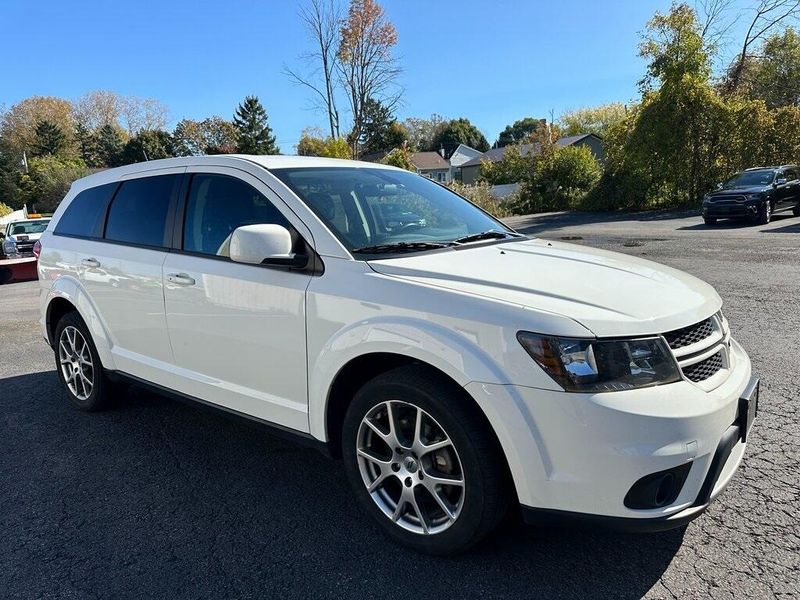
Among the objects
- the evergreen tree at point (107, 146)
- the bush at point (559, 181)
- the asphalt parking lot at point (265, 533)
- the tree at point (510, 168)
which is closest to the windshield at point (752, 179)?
the bush at point (559, 181)

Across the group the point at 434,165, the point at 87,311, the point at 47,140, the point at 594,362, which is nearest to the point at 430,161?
the point at 434,165

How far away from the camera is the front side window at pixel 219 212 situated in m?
3.12

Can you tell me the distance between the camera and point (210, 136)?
75.7 meters

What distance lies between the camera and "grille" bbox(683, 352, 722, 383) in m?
2.23

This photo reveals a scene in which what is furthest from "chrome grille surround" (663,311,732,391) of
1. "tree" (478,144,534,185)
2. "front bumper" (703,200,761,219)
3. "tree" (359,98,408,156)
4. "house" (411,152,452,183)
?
"house" (411,152,452,183)

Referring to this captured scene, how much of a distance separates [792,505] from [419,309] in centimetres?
212

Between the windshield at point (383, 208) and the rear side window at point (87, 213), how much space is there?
6.08 ft

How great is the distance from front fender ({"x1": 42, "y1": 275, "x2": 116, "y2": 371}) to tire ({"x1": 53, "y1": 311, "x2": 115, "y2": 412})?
12cm

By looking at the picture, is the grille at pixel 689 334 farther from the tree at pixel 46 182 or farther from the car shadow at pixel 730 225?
the tree at pixel 46 182

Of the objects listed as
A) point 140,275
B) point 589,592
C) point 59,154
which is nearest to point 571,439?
point 589,592

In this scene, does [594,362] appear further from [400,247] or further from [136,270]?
[136,270]

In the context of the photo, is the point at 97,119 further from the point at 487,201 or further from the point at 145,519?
the point at 145,519

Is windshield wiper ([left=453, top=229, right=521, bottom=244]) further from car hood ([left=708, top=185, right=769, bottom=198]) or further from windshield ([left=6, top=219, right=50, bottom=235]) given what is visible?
windshield ([left=6, top=219, right=50, bottom=235])

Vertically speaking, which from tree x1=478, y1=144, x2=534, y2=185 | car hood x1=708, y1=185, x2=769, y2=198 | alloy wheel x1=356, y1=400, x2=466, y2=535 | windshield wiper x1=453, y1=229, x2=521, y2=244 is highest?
tree x1=478, y1=144, x2=534, y2=185
